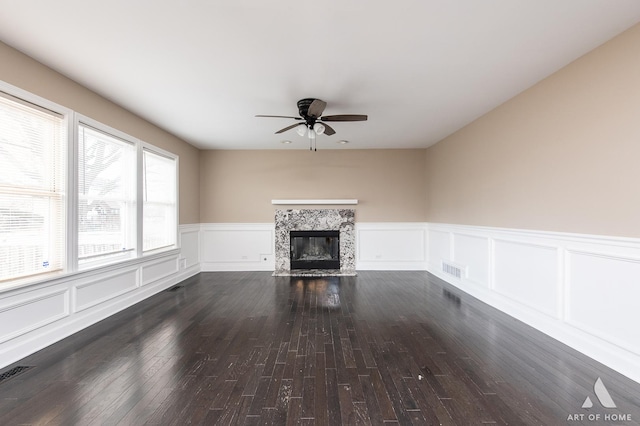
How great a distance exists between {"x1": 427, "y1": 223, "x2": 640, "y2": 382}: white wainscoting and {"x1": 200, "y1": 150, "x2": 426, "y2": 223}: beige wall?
220 cm

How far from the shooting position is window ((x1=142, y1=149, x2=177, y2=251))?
4285 mm

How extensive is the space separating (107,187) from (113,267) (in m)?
1.03

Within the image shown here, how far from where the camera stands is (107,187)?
11.5ft

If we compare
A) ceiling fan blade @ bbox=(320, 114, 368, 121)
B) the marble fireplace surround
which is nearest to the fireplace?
the marble fireplace surround

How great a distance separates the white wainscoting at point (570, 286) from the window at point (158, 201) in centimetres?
509

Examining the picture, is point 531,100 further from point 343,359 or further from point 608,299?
point 343,359

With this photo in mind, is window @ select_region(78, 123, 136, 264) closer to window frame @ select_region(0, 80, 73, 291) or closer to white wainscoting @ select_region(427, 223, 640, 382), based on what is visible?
window frame @ select_region(0, 80, 73, 291)

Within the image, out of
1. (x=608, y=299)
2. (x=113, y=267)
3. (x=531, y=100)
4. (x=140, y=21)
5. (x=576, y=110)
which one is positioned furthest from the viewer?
(x=113, y=267)

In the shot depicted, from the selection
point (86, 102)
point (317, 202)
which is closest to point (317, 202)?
point (317, 202)

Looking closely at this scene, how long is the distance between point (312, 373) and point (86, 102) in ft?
12.3

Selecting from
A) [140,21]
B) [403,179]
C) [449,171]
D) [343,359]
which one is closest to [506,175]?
[449,171]

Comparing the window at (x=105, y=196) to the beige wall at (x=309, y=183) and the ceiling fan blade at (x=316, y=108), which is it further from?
the ceiling fan blade at (x=316, y=108)

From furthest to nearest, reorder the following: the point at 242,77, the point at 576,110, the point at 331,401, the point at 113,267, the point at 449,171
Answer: the point at 449,171, the point at 113,267, the point at 242,77, the point at 576,110, the point at 331,401

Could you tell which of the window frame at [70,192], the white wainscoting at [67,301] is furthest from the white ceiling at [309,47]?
the white wainscoting at [67,301]
